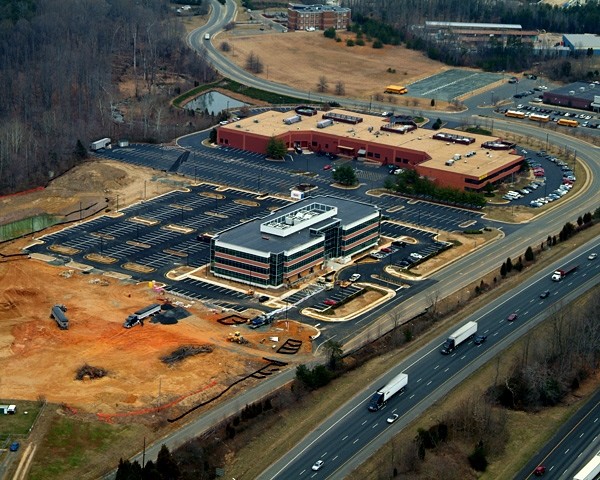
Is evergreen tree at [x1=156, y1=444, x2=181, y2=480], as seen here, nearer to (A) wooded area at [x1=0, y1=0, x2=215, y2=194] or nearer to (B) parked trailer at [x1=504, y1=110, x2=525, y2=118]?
(A) wooded area at [x1=0, y1=0, x2=215, y2=194]

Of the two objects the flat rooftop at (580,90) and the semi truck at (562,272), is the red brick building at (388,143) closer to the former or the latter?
the semi truck at (562,272)

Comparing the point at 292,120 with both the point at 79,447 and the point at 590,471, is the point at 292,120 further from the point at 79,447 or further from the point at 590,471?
the point at 590,471

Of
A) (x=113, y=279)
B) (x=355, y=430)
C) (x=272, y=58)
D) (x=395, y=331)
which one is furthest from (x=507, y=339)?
(x=272, y=58)

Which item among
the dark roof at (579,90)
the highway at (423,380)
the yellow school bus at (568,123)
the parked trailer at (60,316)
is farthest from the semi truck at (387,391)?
the dark roof at (579,90)

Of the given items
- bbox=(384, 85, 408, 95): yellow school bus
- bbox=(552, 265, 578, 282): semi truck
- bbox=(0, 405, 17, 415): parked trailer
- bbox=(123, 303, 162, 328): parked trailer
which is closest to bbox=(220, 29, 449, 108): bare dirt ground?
bbox=(384, 85, 408, 95): yellow school bus

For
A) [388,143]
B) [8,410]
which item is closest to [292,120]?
[388,143]

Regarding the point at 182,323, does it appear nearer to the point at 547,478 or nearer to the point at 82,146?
the point at 547,478
